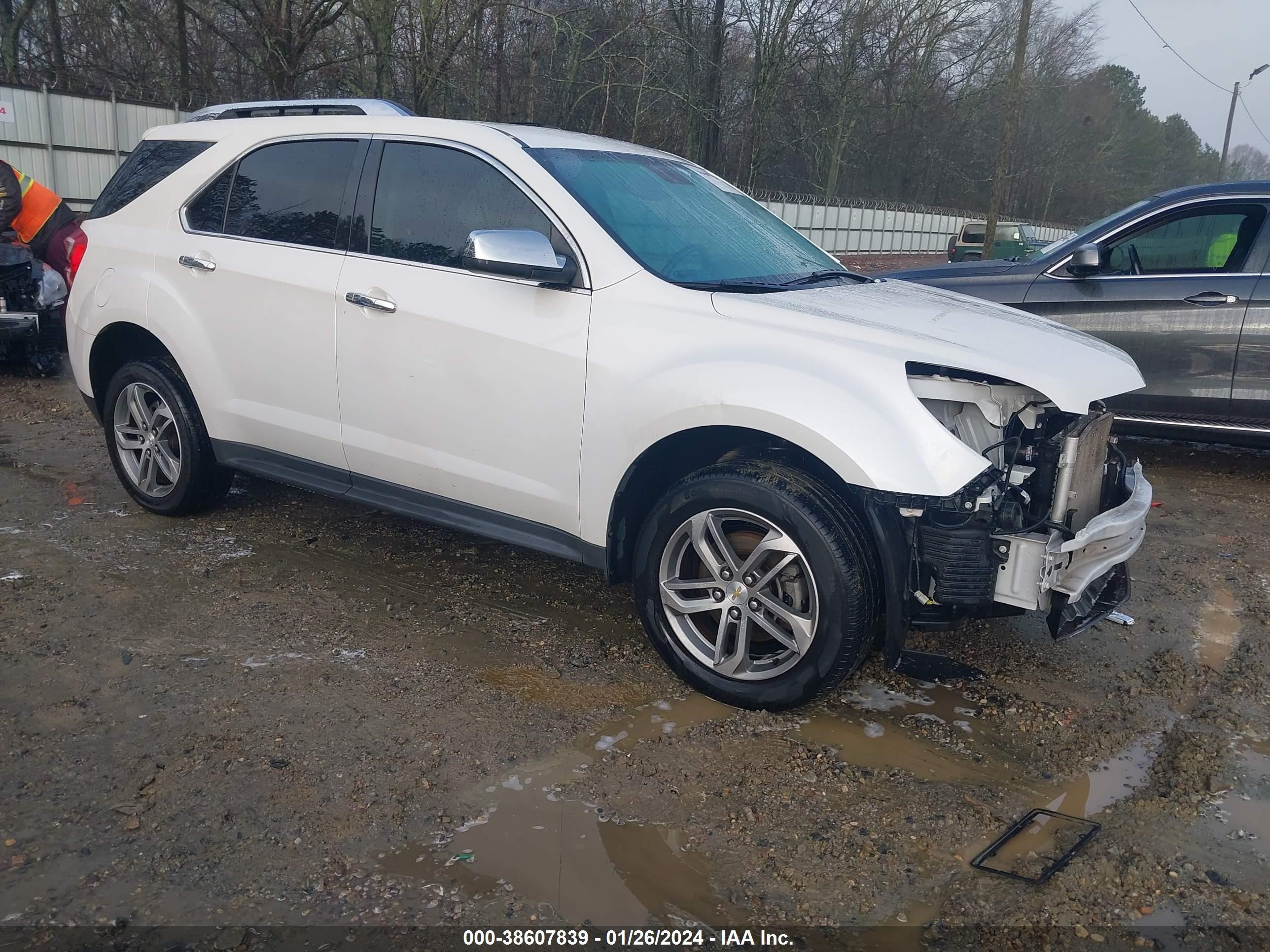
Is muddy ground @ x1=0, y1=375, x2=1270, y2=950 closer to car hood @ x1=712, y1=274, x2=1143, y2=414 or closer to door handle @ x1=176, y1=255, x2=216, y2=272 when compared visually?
car hood @ x1=712, y1=274, x2=1143, y2=414

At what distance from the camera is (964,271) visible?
7.38 meters

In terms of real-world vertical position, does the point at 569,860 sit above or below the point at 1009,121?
below

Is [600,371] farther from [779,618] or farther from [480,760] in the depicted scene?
[480,760]

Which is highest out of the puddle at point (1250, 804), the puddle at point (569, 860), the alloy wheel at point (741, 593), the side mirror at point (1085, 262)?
the side mirror at point (1085, 262)

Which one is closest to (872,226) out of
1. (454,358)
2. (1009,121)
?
(1009,121)

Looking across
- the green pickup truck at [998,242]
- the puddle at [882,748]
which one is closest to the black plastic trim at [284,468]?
the puddle at [882,748]

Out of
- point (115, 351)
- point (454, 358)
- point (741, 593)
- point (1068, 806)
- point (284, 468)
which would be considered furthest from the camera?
point (115, 351)

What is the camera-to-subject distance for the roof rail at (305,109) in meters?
4.54

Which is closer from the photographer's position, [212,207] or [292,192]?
[292,192]

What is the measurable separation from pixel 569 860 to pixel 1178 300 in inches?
225

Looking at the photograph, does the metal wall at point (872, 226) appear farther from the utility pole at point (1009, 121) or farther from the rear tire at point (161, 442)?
the rear tire at point (161, 442)

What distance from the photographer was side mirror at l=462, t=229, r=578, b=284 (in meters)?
3.53

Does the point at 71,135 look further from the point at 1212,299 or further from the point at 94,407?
the point at 1212,299

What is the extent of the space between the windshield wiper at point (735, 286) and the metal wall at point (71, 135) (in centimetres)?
1646
